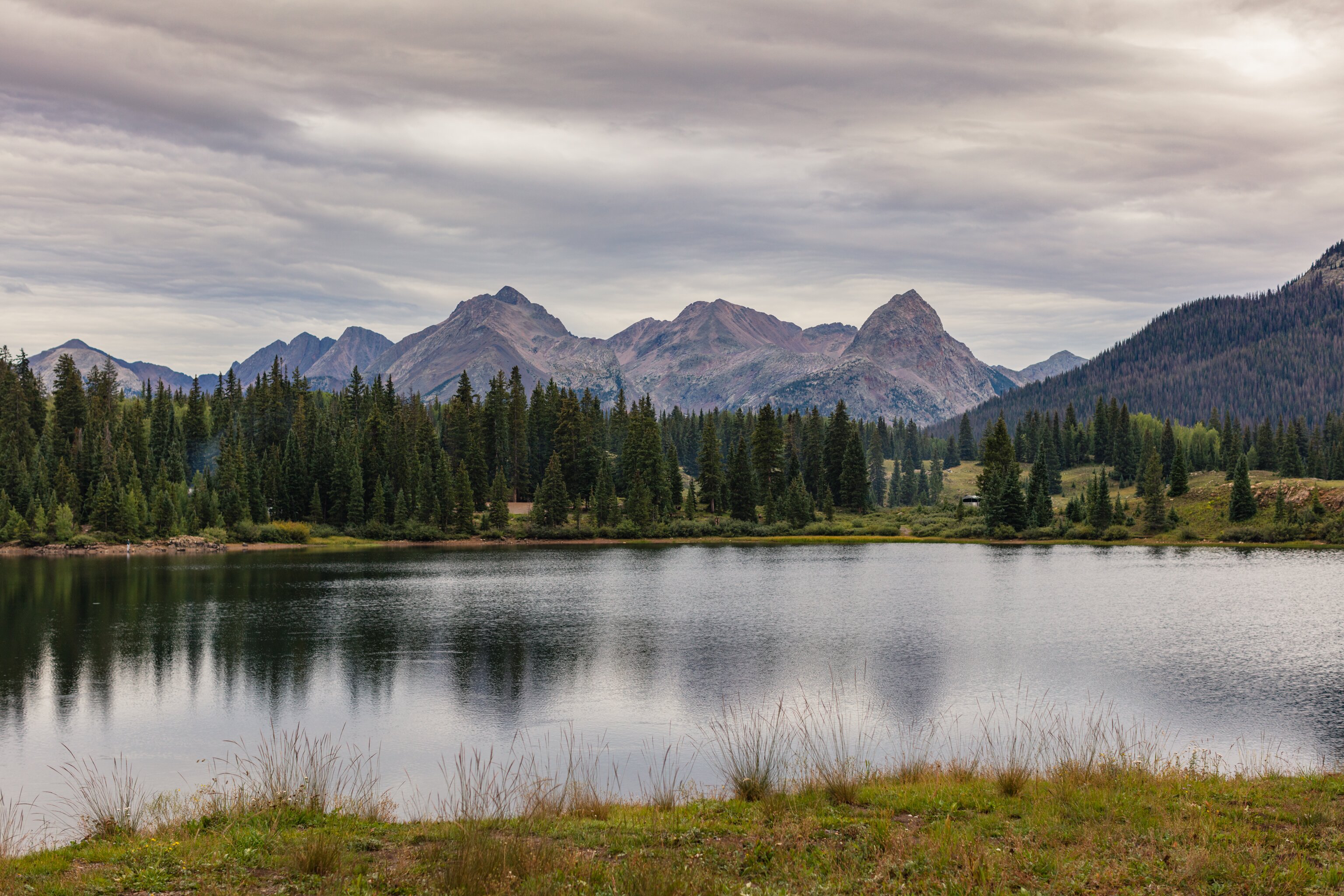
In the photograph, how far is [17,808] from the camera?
21.0m

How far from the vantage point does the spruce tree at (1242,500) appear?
12138 cm

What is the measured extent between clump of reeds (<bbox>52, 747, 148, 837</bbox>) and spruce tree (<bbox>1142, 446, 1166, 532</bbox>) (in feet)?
433

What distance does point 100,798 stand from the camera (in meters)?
21.4

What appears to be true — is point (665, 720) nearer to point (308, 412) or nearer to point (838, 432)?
point (838, 432)

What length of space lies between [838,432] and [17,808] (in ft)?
471

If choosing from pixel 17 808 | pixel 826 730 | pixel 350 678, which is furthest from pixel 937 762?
pixel 350 678

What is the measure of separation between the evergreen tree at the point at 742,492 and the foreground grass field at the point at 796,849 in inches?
4892

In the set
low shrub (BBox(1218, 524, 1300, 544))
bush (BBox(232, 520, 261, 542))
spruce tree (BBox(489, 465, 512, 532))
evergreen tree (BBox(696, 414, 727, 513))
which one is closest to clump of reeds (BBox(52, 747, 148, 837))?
spruce tree (BBox(489, 465, 512, 532))

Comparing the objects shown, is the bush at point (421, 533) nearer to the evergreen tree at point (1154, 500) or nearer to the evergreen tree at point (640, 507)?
the evergreen tree at point (640, 507)

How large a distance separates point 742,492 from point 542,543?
1313 inches

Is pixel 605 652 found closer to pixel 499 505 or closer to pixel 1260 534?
pixel 499 505

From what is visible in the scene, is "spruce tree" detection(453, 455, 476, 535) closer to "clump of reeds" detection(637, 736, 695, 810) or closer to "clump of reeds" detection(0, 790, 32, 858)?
"clump of reeds" detection(637, 736, 695, 810)

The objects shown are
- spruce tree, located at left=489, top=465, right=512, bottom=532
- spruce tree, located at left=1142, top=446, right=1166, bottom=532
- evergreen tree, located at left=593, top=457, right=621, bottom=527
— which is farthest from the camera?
evergreen tree, located at left=593, top=457, right=621, bottom=527

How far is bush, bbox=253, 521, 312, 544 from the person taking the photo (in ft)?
427
